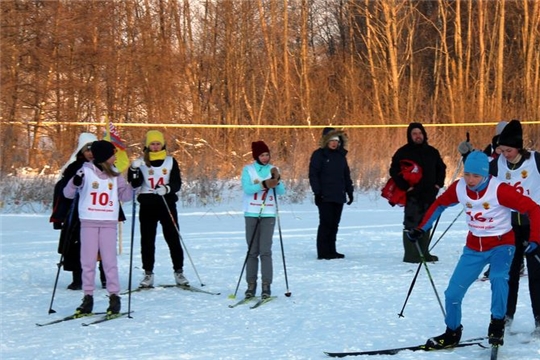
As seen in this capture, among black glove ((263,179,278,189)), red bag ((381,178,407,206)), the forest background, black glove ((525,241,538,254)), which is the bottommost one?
black glove ((525,241,538,254))

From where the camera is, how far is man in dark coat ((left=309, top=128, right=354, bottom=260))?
11953 mm

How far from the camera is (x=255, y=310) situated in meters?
8.16

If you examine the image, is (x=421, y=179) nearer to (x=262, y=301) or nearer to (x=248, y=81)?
(x=262, y=301)

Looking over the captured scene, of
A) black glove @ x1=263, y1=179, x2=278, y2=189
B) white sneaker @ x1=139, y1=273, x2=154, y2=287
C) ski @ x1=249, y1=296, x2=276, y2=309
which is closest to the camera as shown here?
ski @ x1=249, y1=296, x2=276, y2=309

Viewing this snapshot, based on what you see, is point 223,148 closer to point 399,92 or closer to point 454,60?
point 399,92

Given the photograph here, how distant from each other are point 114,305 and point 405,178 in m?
4.50

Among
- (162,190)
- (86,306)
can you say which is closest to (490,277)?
(86,306)

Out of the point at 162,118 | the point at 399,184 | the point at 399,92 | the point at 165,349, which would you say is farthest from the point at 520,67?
the point at 165,349

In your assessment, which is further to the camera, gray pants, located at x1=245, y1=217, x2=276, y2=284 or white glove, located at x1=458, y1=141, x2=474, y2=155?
white glove, located at x1=458, y1=141, x2=474, y2=155

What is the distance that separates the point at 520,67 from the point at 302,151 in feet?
54.2

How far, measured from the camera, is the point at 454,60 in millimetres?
34406

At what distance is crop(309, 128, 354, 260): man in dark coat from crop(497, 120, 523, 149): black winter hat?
5.12 meters

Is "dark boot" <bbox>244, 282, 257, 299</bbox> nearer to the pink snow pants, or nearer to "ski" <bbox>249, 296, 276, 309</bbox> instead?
"ski" <bbox>249, 296, 276, 309</bbox>

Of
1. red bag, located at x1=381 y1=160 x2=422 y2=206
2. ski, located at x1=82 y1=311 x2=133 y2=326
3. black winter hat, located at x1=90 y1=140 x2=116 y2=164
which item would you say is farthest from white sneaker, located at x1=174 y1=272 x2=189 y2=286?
red bag, located at x1=381 y1=160 x2=422 y2=206
